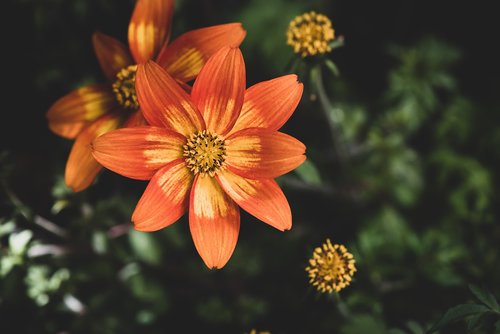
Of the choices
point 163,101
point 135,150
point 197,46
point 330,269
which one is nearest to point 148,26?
point 197,46

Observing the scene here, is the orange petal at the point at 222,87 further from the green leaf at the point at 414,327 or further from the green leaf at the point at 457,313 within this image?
the green leaf at the point at 414,327

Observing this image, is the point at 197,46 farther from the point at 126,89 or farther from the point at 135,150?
the point at 135,150

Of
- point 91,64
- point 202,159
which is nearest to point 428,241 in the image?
point 202,159

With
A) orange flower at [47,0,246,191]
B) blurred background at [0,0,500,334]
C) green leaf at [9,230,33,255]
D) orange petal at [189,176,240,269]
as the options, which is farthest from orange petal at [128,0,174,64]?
green leaf at [9,230,33,255]

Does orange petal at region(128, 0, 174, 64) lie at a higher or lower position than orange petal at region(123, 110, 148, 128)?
higher

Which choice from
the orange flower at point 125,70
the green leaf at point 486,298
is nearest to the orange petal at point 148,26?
the orange flower at point 125,70

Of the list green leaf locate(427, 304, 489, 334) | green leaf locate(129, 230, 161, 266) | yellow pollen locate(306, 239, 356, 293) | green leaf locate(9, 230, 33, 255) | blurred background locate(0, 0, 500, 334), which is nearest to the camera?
green leaf locate(427, 304, 489, 334)

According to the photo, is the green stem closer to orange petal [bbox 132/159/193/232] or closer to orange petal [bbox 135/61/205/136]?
orange petal [bbox 135/61/205/136]
